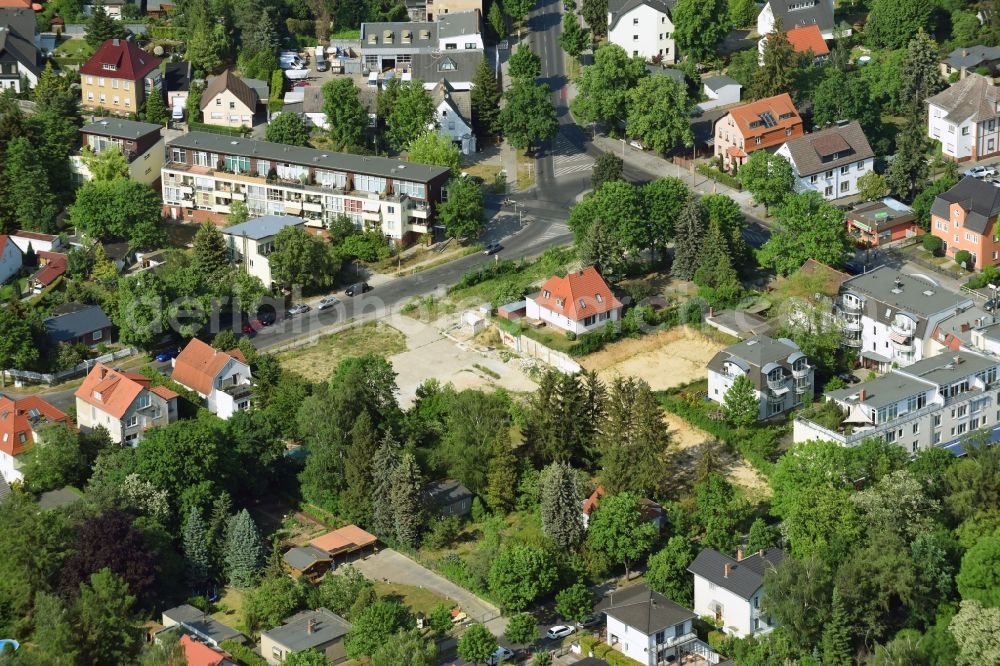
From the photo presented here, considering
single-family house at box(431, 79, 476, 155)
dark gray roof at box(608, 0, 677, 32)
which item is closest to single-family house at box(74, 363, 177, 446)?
single-family house at box(431, 79, 476, 155)

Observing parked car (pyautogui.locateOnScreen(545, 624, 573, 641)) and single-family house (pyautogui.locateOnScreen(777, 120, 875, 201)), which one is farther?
single-family house (pyautogui.locateOnScreen(777, 120, 875, 201))

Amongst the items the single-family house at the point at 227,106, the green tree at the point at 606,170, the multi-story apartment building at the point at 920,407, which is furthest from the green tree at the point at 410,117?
the multi-story apartment building at the point at 920,407

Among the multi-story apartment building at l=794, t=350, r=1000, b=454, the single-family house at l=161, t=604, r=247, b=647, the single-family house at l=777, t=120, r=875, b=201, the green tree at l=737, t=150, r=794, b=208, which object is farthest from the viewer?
the single-family house at l=777, t=120, r=875, b=201

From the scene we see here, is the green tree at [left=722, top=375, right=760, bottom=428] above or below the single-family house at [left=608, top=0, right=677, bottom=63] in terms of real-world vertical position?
below

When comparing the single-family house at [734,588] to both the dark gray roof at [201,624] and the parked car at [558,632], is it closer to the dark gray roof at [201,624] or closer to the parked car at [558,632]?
the parked car at [558,632]

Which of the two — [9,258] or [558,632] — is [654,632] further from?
[9,258]

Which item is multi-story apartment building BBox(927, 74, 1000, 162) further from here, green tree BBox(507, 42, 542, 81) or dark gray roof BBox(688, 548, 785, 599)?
dark gray roof BBox(688, 548, 785, 599)

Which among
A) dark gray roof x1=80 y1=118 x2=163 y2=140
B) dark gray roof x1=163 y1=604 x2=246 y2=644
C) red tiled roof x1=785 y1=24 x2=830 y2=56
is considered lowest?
dark gray roof x1=163 y1=604 x2=246 y2=644
